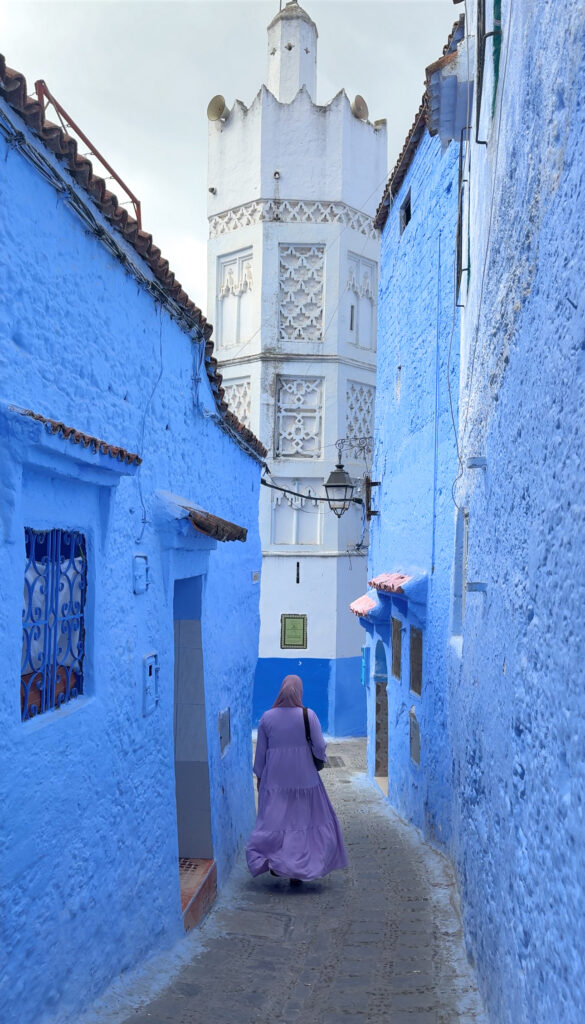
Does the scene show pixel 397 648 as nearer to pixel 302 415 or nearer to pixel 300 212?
pixel 302 415

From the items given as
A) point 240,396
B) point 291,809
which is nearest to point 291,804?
point 291,809

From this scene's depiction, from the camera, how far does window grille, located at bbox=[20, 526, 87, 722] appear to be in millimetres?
3596

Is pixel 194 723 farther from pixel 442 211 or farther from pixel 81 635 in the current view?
pixel 442 211

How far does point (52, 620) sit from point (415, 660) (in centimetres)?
576

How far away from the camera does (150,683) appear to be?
199 inches

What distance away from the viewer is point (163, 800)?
5301mm

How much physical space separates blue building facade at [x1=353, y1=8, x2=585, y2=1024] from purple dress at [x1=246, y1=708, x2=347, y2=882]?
3.45 feet

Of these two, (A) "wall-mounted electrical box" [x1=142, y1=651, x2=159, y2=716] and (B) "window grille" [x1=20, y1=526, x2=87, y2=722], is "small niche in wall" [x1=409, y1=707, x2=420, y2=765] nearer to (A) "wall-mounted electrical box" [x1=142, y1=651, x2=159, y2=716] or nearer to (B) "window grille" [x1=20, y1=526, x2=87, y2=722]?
(A) "wall-mounted electrical box" [x1=142, y1=651, x2=159, y2=716]

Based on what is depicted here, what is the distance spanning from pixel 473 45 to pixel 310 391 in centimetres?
990

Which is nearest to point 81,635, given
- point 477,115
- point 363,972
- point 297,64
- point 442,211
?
point 363,972

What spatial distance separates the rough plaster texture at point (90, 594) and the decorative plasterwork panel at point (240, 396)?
31.2 ft

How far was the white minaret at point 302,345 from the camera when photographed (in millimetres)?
15734

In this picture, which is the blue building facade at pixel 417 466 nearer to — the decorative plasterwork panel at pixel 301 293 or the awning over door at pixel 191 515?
the awning over door at pixel 191 515

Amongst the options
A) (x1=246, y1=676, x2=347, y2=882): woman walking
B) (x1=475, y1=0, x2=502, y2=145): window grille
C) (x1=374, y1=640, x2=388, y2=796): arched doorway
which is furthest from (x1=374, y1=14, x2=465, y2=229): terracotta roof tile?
(x1=374, y1=640, x2=388, y2=796): arched doorway
